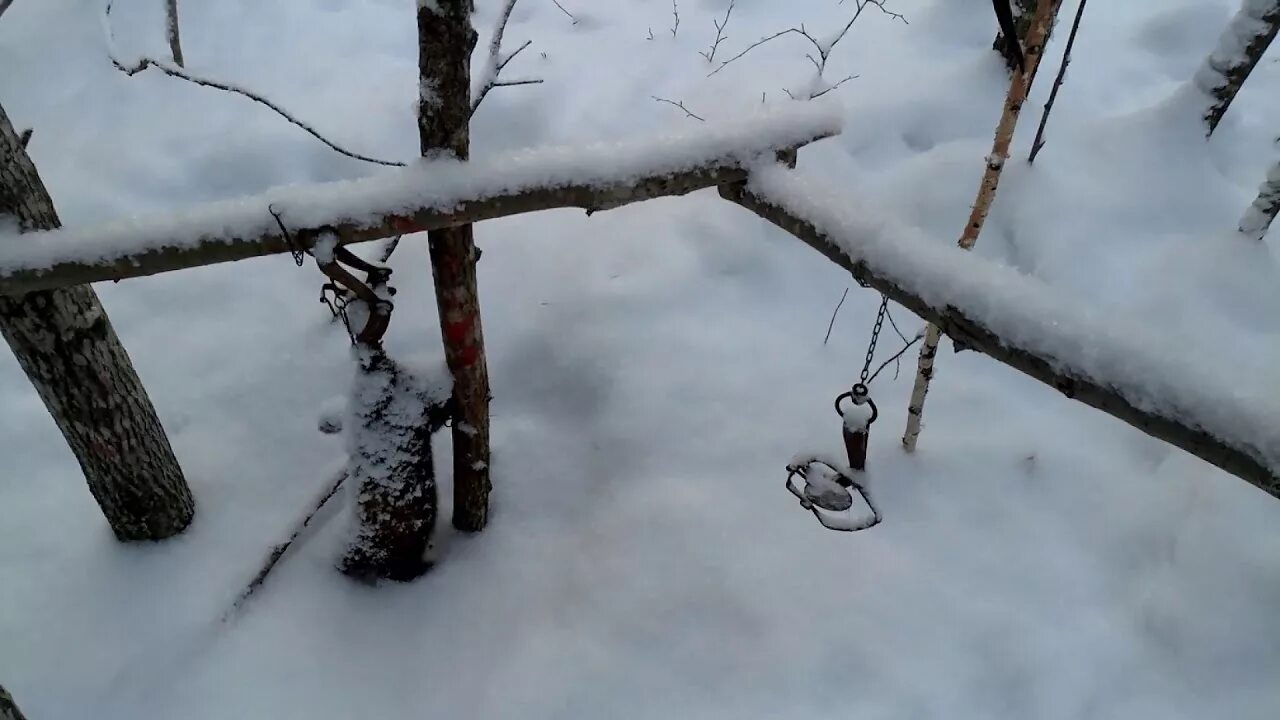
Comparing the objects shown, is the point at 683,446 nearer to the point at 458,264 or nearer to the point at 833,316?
the point at 833,316

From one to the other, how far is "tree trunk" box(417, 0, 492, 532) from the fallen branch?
1.44 metres

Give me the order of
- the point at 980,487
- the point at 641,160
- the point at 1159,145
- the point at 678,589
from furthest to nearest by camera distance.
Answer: the point at 1159,145 < the point at 980,487 < the point at 678,589 < the point at 641,160

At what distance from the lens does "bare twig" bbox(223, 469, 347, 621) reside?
2.80m

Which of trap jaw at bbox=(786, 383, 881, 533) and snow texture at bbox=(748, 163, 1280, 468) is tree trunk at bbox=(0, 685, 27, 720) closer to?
trap jaw at bbox=(786, 383, 881, 533)

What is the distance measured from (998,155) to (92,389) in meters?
3.20

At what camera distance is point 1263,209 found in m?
3.62

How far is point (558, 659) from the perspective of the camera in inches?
107

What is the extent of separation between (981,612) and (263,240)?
2.80m

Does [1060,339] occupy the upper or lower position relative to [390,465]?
upper

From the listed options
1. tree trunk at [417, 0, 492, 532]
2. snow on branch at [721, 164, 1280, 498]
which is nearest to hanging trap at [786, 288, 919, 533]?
snow on branch at [721, 164, 1280, 498]

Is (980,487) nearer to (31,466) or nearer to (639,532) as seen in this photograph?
(639,532)

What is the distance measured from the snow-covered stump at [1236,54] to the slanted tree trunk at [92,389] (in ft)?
17.6

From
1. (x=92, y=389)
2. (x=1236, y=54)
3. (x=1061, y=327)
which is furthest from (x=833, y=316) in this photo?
(x=92, y=389)

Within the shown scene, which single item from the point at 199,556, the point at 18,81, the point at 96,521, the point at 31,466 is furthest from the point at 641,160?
the point at 18,81
